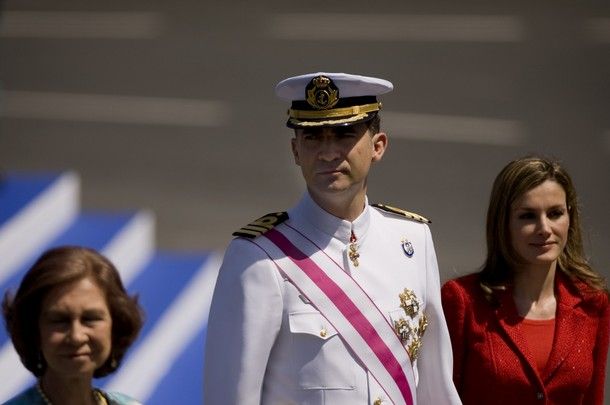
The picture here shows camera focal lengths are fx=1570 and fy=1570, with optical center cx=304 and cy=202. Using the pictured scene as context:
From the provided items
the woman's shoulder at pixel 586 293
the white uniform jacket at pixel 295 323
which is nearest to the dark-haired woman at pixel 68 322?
the white uniform jacket at pixel 295 323

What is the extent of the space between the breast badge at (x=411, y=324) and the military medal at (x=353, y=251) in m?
0.13

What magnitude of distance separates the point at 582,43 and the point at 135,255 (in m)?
2.68

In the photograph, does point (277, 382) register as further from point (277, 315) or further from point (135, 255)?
point (135, 255)

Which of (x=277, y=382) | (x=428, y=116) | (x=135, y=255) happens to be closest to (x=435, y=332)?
(x=277, y=382)

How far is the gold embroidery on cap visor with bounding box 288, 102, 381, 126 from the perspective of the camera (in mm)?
3598

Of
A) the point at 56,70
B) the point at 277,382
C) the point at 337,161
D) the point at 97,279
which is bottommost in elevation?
the point at 277,382

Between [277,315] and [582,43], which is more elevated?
[582,43]

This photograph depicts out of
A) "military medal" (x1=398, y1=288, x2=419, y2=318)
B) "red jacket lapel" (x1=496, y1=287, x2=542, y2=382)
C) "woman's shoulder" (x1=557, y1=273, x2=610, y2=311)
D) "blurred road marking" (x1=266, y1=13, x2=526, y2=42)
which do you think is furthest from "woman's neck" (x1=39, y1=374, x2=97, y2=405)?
"blurred road marking" (x1=266, y1=13, x2=526, y2=42)

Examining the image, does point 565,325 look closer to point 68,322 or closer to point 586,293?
point 586,293

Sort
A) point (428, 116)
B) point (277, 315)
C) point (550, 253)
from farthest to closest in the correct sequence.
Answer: point (428, 116), point (550, 253), point (277, 315)

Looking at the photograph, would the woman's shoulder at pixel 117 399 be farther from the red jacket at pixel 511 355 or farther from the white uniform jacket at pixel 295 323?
the red jacket at pixel 511 355

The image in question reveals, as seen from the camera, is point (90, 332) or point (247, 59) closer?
point (90, 332)

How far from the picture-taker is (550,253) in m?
4.17

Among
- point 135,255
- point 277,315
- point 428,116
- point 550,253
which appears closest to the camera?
point 277,315
